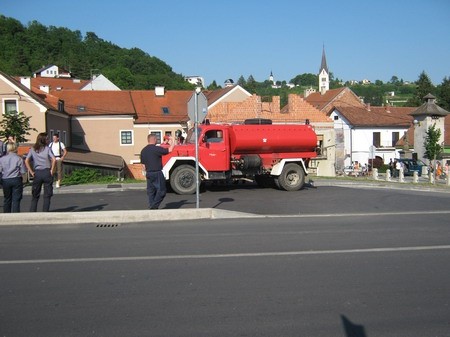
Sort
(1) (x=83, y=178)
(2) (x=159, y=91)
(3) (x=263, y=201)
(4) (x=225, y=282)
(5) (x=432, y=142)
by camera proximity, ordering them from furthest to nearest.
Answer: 1. (2) (x=159, y=91)
2. (5) (x=432, y=142)
3. (1) (x=83, y=178)
4. (3) (x=263, y=201)
5. (4) (x=225, y=282)

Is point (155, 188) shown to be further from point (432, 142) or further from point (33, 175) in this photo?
point (432, 142)

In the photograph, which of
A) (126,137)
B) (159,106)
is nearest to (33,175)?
(126,137)

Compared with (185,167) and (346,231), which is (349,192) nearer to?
(185,167)

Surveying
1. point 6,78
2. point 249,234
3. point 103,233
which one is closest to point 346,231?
point 249,234

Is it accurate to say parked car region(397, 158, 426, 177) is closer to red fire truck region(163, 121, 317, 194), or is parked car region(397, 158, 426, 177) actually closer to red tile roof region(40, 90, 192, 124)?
red tile roof region(40, 90, 192, 124)

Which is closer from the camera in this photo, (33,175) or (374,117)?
(33,175)

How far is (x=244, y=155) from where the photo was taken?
1753 cm

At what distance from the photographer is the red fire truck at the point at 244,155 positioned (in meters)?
16.5

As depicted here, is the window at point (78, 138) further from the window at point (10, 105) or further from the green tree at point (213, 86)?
the green tree at point (213, 86)

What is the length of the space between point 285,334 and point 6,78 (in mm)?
42346

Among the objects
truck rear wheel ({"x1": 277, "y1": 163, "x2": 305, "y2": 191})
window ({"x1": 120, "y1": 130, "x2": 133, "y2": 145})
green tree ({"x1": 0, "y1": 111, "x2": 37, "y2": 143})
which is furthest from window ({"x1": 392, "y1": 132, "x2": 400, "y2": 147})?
green tree ({"x1": 0, "y1": 111, "x2": 37, "y2": 143})

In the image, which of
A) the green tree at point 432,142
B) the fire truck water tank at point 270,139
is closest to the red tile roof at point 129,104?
the green tree at point 432,142

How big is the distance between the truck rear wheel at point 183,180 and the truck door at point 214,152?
76 cm

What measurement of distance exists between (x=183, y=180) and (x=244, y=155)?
7.81 ft
